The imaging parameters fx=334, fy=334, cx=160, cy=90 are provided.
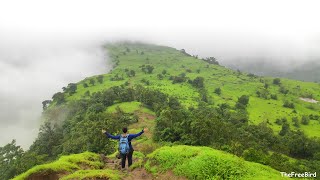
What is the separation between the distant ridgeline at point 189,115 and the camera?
145 ft

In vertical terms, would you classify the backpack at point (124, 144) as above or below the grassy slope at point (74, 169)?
above

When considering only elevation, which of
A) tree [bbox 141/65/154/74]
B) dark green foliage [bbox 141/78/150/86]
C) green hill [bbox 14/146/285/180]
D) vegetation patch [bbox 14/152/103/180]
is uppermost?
green hill [bbox 14/146/285/180]

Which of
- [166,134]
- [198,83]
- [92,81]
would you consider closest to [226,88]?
[198,83]

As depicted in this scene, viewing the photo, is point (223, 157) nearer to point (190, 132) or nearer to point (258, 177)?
point (258, 177)

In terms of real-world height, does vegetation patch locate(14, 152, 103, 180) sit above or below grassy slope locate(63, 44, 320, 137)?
above

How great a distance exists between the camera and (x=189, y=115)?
52.1 meters

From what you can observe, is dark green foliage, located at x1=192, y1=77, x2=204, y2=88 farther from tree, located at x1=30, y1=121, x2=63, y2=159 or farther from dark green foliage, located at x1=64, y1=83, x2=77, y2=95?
tree, located at x1=30, y1=121, x2=63, y2=159

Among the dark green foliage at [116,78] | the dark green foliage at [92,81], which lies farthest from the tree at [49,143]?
the dark green foliage at [116,78]

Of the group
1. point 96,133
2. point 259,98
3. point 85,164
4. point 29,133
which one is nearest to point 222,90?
point 259,98

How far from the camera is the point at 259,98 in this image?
138250mm

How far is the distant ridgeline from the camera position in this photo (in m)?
44.3

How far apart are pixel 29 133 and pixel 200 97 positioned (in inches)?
2877

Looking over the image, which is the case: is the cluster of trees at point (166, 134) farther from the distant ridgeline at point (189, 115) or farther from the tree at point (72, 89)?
the tree at point (72, 89)

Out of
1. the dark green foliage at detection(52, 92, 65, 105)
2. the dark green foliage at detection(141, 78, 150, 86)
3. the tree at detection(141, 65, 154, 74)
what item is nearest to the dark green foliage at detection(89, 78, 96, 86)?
the dark green foliage at detection(52, 92, 65, 105)
